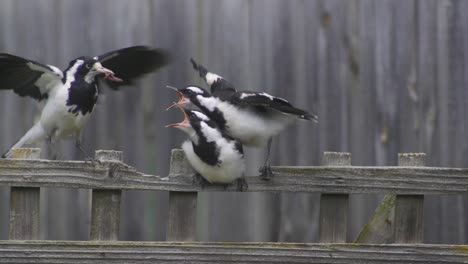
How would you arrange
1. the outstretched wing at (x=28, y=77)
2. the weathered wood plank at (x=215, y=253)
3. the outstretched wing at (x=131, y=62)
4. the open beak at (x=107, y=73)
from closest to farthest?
1. the weathered wood plank at (x=215, y=253)
2. the outstretched wing at (x=28, y=77)
3. the open beak at (x=107, y=73)
4. the outstretched wing at (x=131, y=62)

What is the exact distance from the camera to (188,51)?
4824 mm

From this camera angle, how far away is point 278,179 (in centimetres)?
384

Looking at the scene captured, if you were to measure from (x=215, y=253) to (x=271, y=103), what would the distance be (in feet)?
1.96

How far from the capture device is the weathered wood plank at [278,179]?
3719mm

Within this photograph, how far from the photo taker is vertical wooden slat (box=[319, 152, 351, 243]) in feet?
12.7

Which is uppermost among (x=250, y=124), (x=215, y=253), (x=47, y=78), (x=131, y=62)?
(x=131, y=62)

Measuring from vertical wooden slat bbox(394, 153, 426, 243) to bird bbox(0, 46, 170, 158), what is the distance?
4.54 feet

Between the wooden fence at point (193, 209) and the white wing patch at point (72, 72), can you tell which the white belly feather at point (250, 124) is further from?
the white wing patch at point (72, 72)

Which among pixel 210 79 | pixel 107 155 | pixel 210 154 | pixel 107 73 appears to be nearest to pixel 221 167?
pixel 210 154

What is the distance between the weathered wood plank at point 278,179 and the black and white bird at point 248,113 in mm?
121

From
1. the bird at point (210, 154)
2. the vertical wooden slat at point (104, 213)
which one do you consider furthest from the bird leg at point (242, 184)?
the vertical wooden slat at point (104, 213)

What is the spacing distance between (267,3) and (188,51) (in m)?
0.44

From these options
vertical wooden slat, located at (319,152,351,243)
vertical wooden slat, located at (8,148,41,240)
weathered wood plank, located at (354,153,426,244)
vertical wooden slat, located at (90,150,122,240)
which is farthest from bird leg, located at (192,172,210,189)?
weathered wood plank, located at (354,153,426,244)

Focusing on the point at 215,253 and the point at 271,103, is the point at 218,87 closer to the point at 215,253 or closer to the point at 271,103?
the point at 271,103
